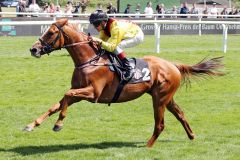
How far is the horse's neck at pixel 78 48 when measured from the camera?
8180mm

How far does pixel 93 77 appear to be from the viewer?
26.5 ft

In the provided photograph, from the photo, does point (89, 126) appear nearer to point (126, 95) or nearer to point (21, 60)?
point (126, 95)

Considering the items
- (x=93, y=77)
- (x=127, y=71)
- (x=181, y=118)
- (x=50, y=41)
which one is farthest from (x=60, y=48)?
(x=181, y=118)

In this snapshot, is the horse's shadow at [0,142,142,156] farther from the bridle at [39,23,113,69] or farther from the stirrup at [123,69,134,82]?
the bridle at [39,23,113,69]

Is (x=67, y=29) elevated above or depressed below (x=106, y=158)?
above

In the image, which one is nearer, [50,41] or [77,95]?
[77,95]

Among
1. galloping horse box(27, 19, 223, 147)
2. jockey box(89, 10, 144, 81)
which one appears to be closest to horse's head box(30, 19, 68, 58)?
galloping horse box(27, 19, 223, 147)

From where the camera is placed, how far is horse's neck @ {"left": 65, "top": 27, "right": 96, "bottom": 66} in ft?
26.8

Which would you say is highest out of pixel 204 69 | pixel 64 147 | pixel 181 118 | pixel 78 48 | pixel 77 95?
pixel 78 48

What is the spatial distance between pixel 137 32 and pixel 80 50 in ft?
3.38

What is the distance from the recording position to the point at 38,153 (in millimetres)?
7754

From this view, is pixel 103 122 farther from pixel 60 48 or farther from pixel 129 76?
pixel 60 48

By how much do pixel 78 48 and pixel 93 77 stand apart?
462 mm

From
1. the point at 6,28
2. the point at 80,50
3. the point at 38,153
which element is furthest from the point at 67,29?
the point at 6,28
